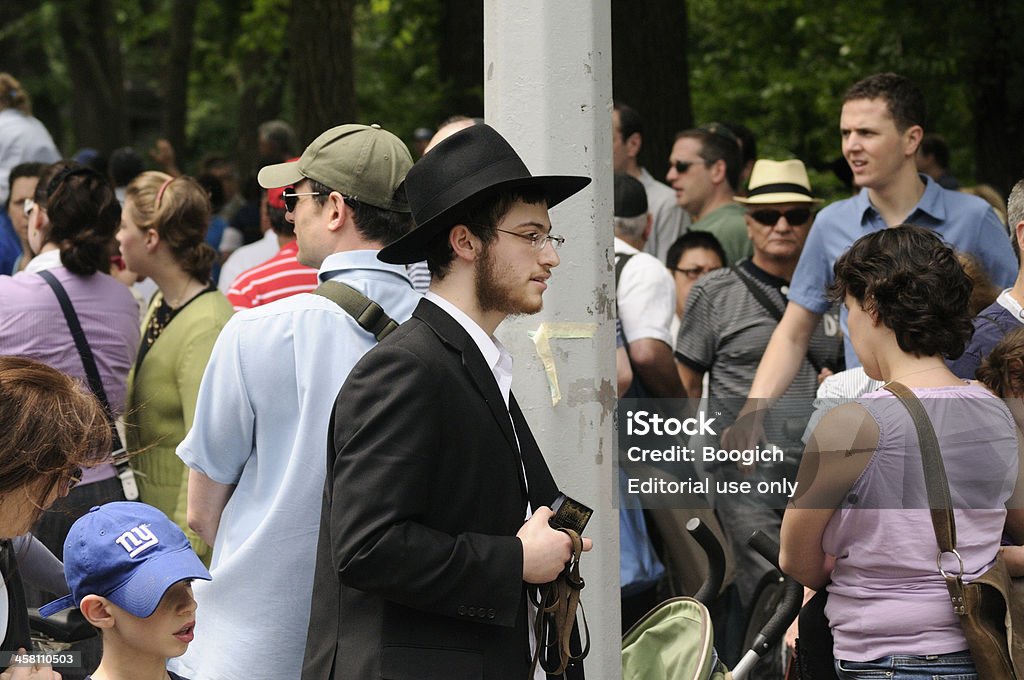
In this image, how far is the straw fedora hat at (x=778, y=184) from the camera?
6.22 m

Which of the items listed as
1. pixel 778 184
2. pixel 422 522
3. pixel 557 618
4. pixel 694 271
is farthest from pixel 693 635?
pixel 694 271

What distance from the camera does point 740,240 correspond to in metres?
7.26

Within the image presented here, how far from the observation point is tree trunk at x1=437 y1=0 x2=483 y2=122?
39.9 ft

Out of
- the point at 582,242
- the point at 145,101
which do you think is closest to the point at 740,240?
the point at 582,242

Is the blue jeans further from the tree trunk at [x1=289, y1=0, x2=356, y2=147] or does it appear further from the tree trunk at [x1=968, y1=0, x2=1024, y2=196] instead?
the tree trunk at [x1=289, y1=0, x2=356, y2=147]

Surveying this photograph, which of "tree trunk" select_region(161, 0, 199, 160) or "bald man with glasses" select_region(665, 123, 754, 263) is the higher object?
"tree trunk" select_region(161, 0, 199, 160)

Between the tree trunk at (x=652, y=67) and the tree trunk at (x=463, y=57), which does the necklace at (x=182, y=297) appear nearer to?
the tree trunk at (x=652, y=67)

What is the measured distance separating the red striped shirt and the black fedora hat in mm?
2257

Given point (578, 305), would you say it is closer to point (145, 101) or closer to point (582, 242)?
point (582, 242)

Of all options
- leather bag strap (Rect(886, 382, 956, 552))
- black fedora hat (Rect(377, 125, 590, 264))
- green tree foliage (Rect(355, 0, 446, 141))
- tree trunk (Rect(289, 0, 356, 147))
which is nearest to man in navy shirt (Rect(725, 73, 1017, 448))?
leather bag strap (Rect(886, 382, 956, 552))

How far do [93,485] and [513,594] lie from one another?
9.14 feet

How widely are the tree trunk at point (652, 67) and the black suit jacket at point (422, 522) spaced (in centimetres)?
721

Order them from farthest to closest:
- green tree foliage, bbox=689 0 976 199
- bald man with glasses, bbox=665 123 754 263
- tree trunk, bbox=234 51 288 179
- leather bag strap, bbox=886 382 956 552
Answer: tree trunk, bbox=234 51 288 179, green tree foliage, bbox=689 0 976 199, bald man with glasses, bbox=665 123 754 263, leather bag strap, bbox=886 382 956 552

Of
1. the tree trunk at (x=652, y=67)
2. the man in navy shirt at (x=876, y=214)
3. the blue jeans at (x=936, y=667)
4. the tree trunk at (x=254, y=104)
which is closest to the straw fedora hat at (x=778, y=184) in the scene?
the man in navy shirt at (x=876, y=214)
